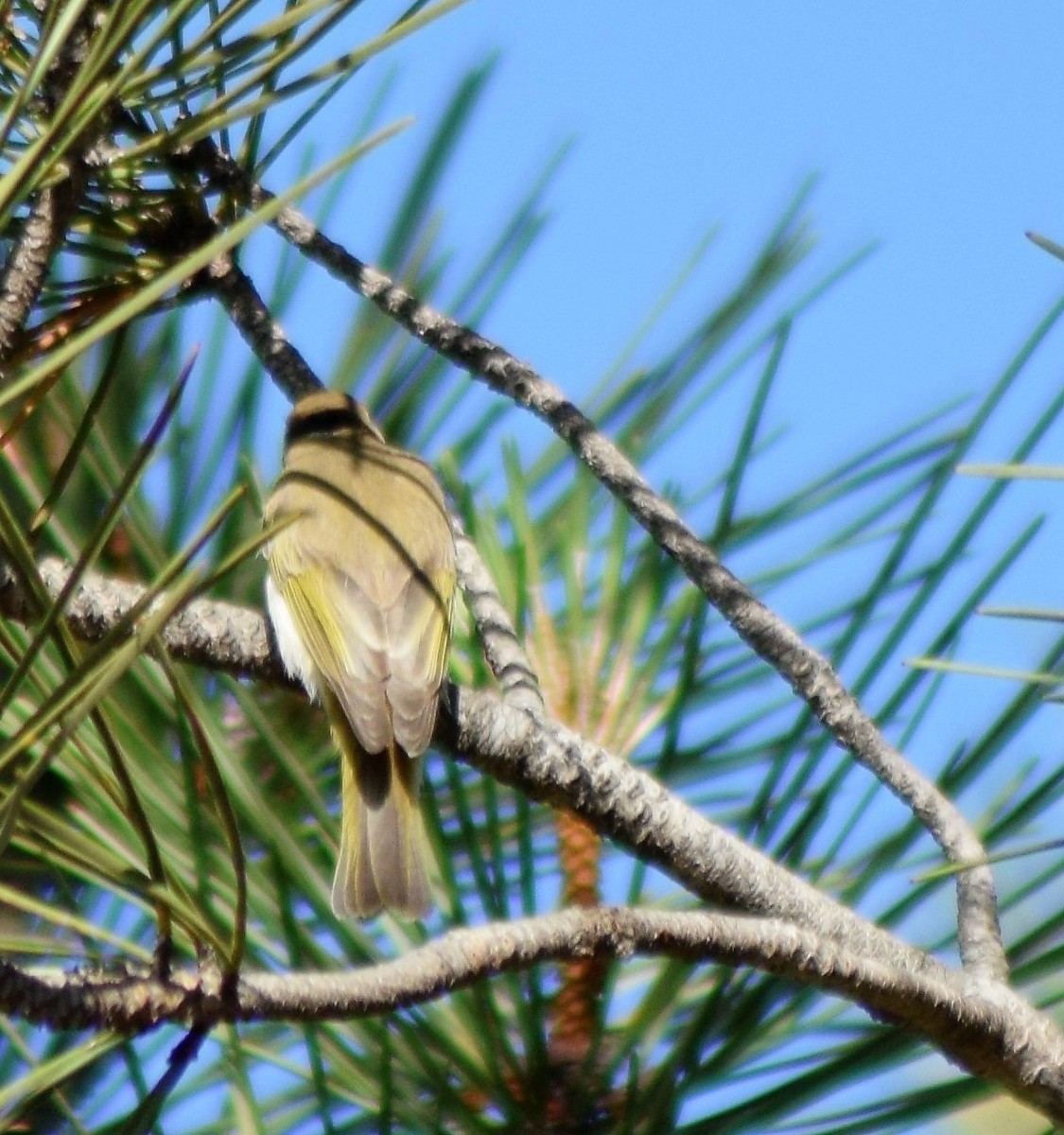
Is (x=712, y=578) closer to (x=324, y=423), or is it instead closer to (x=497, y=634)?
(x=497, y=634)

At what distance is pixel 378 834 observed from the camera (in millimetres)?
2062

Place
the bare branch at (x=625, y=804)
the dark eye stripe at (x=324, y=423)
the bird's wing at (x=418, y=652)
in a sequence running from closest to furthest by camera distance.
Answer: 1. the bare branch at (x=625, y=804)
2. the bird's wing at (x=418, y=652)
3. the dark eye stripe at (x=324, y=423)

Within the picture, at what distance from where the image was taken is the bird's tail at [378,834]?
177cm

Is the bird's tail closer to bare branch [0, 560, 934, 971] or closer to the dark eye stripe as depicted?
bare branch [0, 560, 934, 971]

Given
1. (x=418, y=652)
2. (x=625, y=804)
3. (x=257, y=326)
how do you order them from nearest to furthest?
(x=625, y=804) < (x=257, y=326) < (x=418, y=652)

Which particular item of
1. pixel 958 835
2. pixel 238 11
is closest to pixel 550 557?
pixel 958 835

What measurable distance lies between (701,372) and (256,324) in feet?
1.91

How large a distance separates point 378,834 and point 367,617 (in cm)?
84

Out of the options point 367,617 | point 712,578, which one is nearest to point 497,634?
point 712,578

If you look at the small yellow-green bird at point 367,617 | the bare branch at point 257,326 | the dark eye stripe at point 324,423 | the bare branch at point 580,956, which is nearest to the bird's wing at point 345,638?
the small yellow-green bird at point 367,617

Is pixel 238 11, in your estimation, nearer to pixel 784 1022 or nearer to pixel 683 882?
pixel 683 882

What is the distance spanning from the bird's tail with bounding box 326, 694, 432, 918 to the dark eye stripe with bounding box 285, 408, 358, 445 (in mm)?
390

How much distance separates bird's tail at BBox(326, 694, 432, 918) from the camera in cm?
177

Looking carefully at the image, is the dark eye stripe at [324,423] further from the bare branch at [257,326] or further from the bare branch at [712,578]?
the bare branch at [712,578]
